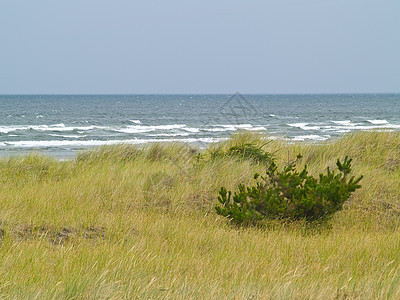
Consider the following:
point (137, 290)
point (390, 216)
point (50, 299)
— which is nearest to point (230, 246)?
point (137, 290)

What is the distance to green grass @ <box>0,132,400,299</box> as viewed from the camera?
376cm

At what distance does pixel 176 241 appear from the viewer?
5.54 meters

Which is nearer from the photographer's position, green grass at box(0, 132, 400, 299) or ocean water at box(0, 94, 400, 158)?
green grass at box(0, 132, 400, 299)

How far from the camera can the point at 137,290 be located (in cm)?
365

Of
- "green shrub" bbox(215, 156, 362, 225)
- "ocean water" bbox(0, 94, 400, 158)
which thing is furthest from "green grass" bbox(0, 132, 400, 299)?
"ocean water" bbox(0, 94, 400, 158)

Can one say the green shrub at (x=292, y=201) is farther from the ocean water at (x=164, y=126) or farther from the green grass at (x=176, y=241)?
the ocean water at (x=164, y=126)

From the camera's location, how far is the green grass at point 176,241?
12.3ft

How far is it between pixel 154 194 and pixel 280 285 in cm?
447

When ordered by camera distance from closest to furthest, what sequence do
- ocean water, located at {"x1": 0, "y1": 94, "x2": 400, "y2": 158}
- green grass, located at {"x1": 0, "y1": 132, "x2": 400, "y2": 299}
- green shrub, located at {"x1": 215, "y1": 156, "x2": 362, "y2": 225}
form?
green grass, located at {"x1": 0, "y1": 132, "x2": 400, "y2": 299} < green shrub, located at {"x1": 215, "y1": 156, "x2": 362, "y2": 225} < ocean water, located at {"x1": 0, "y1": 94, "x2": 400, "y2": 158}

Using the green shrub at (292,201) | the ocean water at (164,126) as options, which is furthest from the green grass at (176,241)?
the ocean water at (164,126)

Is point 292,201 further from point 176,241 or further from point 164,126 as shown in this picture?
point 164,126

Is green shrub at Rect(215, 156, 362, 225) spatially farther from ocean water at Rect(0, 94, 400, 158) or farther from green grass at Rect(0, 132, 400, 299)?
ocean water at Rect(0, 94, 400, 158)

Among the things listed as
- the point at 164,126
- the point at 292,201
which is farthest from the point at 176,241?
the point at 164,126

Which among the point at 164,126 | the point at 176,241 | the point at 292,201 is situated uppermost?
the point at 292,201
